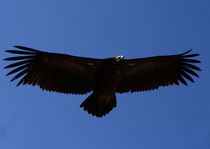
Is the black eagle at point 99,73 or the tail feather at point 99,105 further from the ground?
the black eagle at point 99,73

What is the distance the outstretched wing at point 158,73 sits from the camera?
13.0 meters

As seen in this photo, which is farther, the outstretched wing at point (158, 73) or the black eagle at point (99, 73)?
the outstretched wing at point (158, 73)

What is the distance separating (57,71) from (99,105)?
1.50m

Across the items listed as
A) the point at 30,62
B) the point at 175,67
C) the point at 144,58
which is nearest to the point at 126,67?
the point at 144,58

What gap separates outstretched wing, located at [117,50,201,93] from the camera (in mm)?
12984

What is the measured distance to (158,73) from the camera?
13141 millimetres

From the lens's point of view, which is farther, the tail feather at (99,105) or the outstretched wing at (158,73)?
the outstretched wing at (158,73)

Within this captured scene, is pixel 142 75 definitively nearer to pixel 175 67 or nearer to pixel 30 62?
pixel 175 67

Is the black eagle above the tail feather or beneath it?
above

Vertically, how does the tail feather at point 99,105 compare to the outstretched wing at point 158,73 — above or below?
below

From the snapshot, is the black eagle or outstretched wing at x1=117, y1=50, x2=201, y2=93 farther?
outstretched wing at x1=117, y1=50, x2=201, y2=93

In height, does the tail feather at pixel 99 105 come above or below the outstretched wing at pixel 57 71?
below

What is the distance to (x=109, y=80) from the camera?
1204 cm

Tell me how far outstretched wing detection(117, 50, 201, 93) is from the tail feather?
85 centimetres
